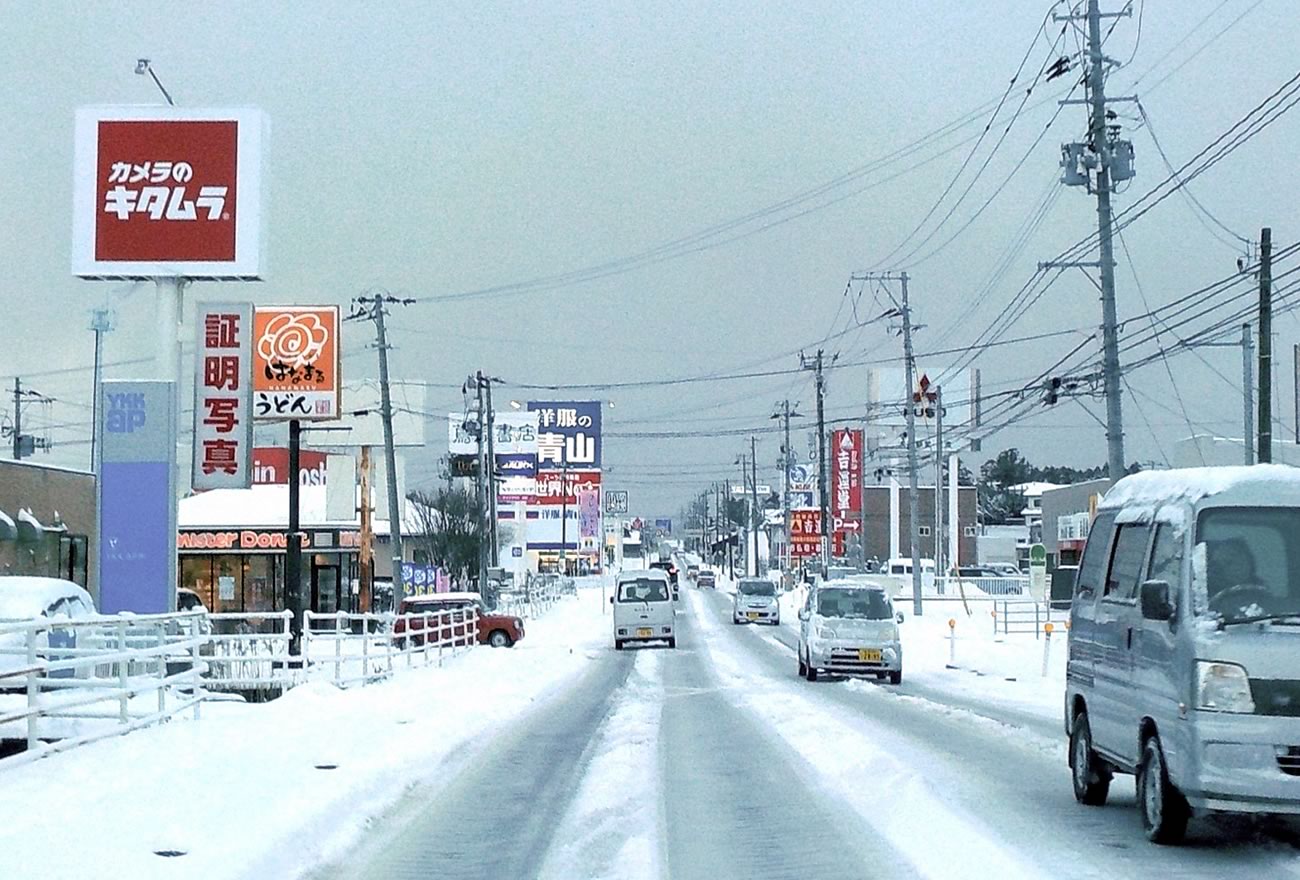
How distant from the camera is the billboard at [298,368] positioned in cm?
3672

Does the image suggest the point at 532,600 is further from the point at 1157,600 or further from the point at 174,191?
the point at 1157,600

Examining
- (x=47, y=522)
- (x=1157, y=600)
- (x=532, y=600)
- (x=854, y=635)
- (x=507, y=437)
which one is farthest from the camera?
(x=507, y=437)

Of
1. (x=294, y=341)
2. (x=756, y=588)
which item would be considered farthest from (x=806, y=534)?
(x=294, y=341)

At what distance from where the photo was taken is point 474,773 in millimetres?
15758

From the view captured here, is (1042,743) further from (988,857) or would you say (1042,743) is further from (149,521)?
(149,521)

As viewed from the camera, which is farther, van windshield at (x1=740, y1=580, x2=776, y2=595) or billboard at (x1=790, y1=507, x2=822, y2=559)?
billboard at (x1=790, y1=507, x2=822, y2=559)

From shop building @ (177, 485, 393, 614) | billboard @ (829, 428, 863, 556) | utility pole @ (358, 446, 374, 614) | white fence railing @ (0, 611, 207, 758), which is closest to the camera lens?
white fence railing @ (0, 611, 207, 758)

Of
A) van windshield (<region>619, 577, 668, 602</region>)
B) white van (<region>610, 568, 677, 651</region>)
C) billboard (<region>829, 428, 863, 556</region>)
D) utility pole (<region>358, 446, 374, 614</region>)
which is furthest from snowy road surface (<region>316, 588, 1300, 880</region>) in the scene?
billboard (<region>829, 428, 863, 556</region>)

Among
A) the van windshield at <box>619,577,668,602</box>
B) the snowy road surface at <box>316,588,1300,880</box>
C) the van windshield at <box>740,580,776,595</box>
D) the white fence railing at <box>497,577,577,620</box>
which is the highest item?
the van windshield at <box>619,577,668,602</box>

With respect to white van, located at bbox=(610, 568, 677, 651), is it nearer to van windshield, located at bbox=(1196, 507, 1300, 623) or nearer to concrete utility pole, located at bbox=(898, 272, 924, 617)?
concrete utility pole, located at bbox=(898, 272, 924, 617)

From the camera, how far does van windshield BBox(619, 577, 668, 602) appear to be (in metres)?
45.7

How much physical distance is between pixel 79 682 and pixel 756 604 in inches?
2008

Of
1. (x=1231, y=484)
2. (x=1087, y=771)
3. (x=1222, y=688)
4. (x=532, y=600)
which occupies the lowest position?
(x=532, y=600)

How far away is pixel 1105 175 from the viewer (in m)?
33.0
